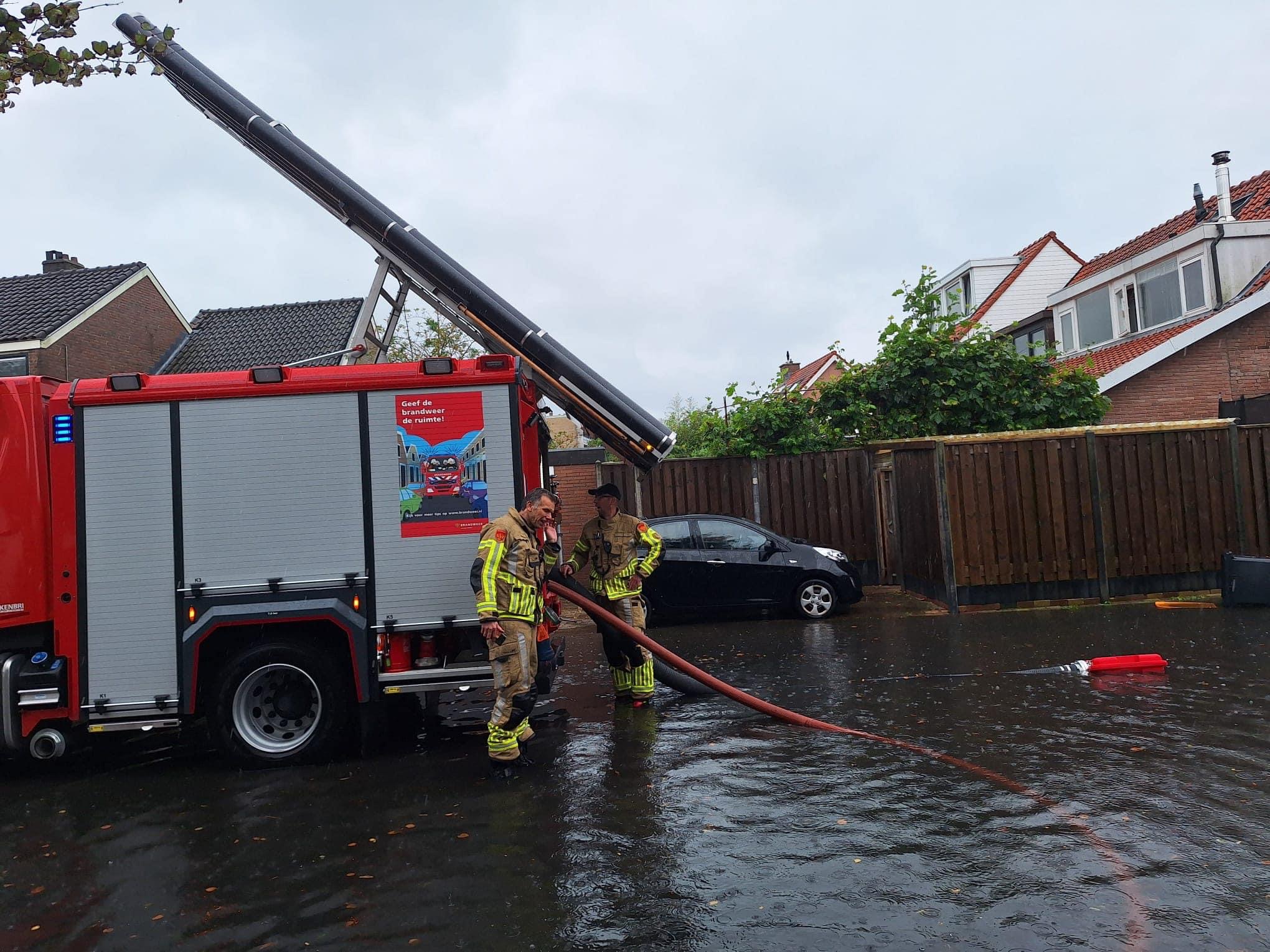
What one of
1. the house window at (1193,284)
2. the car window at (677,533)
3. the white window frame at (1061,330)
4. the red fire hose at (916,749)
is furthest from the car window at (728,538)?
the white window frame at (1061,330)

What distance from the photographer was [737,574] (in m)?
12.9

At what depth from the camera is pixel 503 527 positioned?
629 cm

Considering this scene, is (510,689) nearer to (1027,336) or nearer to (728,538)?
(728,538)

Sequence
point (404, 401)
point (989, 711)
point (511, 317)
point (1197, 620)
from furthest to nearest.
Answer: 1. point (1197, 620)
2. point (511, 317)
3. point (989, 711)
4. point (404, 401)

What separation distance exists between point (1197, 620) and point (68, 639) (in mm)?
11327

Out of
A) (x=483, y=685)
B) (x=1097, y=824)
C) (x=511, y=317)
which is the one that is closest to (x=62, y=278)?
(x=511, y=317)

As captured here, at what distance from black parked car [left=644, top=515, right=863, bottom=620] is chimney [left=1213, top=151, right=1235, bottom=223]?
15.9 metres

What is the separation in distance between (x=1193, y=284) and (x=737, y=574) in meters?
16.1

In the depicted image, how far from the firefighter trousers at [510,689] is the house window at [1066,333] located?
2503 centimetres

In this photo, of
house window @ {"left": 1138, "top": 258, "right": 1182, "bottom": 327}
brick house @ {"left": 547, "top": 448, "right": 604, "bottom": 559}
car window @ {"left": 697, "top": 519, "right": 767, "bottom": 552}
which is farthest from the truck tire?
house window @ {"left": 1138, "top": 258, "right": 1182, "bottom": 327}

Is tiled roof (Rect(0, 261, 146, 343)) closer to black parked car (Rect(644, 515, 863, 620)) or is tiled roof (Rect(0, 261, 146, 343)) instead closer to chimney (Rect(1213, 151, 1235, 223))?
black parked car (Rect(644, 515, 863, 620))

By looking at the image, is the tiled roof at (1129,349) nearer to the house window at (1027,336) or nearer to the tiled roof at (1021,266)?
the house window at (1027,336)

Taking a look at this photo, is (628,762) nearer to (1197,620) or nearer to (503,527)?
(503,527)

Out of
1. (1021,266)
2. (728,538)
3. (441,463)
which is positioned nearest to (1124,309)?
(1021,266)
